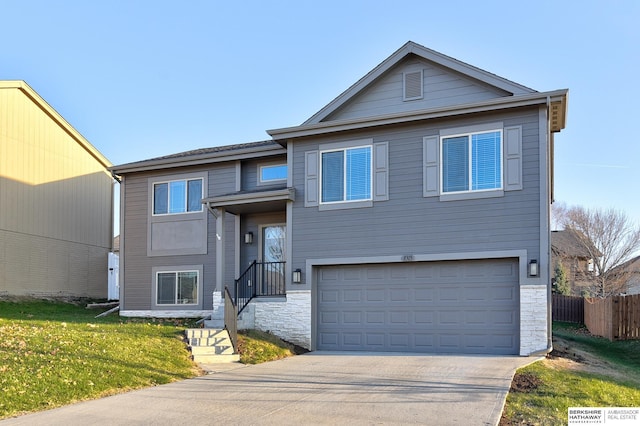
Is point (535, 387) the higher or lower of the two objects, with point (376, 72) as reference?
lower

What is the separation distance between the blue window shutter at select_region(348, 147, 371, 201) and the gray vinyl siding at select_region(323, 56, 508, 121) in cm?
96

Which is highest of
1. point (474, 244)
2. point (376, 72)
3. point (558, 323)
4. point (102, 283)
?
point (376, 72)

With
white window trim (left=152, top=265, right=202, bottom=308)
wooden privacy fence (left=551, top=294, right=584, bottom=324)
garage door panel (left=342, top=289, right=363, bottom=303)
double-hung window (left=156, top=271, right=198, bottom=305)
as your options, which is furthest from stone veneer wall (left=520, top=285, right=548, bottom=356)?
wooden privacy fence (left=551, top=294, right=584, bottom=324)

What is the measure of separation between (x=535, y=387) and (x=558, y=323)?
1842 centimetres

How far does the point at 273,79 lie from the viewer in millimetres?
18656

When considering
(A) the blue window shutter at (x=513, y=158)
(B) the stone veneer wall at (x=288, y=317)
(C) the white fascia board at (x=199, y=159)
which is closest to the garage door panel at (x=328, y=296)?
(B) the stone veneer wall at (x=288, y=317)

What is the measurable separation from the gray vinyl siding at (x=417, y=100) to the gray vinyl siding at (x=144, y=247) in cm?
424

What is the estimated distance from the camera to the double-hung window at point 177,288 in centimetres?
1770

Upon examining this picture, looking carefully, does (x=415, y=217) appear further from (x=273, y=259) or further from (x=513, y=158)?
(x=273, y=259)

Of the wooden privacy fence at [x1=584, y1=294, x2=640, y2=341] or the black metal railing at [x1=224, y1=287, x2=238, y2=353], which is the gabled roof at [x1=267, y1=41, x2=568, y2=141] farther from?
the wooden privacy fence at [x1=584, y1=294, x2=640, y2=341]

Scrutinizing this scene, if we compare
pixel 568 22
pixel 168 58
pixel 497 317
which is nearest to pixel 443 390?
pixel 497 317

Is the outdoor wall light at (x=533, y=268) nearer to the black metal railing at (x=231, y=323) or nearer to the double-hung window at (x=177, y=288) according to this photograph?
the black metal railing at (x=231, y=323)

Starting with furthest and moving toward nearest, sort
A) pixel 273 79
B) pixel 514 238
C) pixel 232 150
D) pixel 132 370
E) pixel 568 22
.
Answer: pixel 273 79
pixel 232 150
pixel 568 22
pixel 514 238
pixel 132 370

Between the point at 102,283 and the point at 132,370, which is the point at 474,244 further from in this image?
the point at 102,283
